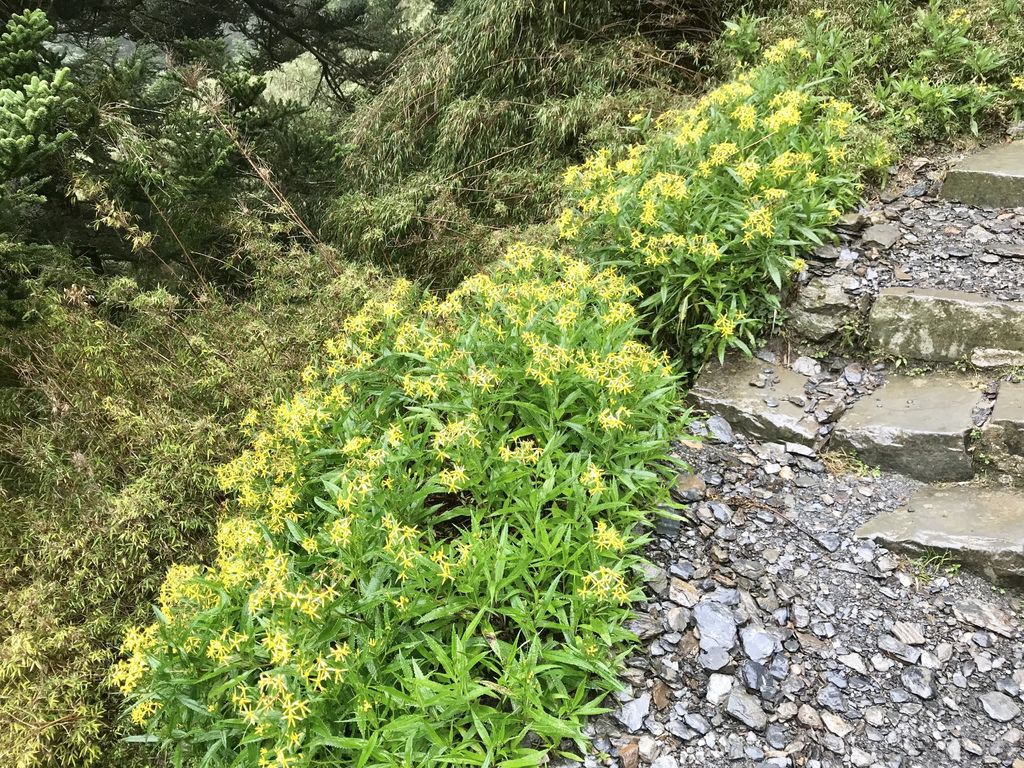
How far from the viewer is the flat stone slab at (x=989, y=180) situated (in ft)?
10.6

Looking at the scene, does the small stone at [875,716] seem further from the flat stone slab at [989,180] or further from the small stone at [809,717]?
the flat stone slab at [989,180]

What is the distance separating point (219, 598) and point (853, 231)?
129 inches

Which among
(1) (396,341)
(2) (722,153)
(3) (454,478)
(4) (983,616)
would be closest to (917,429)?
(4) (983,616)

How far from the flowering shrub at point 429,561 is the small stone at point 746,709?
1.16 ft

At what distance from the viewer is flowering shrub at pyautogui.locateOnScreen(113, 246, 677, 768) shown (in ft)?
5.80

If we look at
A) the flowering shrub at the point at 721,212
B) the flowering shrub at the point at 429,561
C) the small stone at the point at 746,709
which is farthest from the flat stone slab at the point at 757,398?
the small stone at the point at 746,709

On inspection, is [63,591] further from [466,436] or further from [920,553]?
[920,553]

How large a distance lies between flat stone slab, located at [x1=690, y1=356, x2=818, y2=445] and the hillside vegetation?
159 millimetres

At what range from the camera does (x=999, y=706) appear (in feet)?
6.13

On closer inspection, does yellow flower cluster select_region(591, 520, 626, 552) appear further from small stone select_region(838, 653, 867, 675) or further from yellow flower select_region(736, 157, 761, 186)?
yellow flower select_region(736, 157, 761, 186)

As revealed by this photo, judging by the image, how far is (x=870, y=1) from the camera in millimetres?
4262

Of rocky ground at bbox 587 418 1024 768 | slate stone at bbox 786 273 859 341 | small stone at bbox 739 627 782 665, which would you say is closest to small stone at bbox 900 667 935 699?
rocky ground at bbox 587 418 1024 768

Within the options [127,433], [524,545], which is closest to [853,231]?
[524,545]

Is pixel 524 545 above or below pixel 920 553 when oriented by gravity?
above
